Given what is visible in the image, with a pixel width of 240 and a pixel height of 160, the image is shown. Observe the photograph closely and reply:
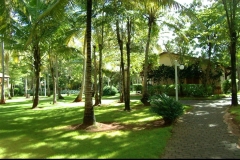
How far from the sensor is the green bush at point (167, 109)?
996cm

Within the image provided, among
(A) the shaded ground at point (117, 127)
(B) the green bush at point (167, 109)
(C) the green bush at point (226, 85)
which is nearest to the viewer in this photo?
(A) the shaded ground at point (117, 127)

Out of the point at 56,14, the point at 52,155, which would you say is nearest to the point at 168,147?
the point at 52,155

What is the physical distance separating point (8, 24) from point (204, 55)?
1945 centimetres

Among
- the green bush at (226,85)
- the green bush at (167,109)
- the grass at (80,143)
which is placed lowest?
the grass at (80,143)

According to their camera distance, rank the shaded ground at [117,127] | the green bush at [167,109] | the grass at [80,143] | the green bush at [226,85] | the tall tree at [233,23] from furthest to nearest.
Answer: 1. the green bush at [226,85]
2. the tall tree at [233,23]
3. the green bush at [167,109]
4. the shaded ground at [117,127]
5. the grass at [80,143]

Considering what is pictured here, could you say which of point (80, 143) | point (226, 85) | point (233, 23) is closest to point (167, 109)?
point (80, 143)

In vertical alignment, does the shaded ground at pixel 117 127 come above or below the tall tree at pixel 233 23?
below

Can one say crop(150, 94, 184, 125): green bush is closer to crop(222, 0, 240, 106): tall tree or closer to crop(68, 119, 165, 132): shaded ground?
crop(68, 119, 165, 132): shaded ground

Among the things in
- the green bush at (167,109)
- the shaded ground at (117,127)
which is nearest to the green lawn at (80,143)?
the shaded ground at (117,127)

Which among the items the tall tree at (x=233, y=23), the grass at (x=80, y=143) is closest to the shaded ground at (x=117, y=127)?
the grass at (x=80, y=143)

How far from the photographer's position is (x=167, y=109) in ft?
32.7

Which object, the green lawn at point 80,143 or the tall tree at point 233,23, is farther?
the tall tree at point 233,23

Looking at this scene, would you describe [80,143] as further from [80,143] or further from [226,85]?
[226,85]

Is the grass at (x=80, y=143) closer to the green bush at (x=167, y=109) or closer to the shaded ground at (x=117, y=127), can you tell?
the shaded ground at (x=117, y=127)
